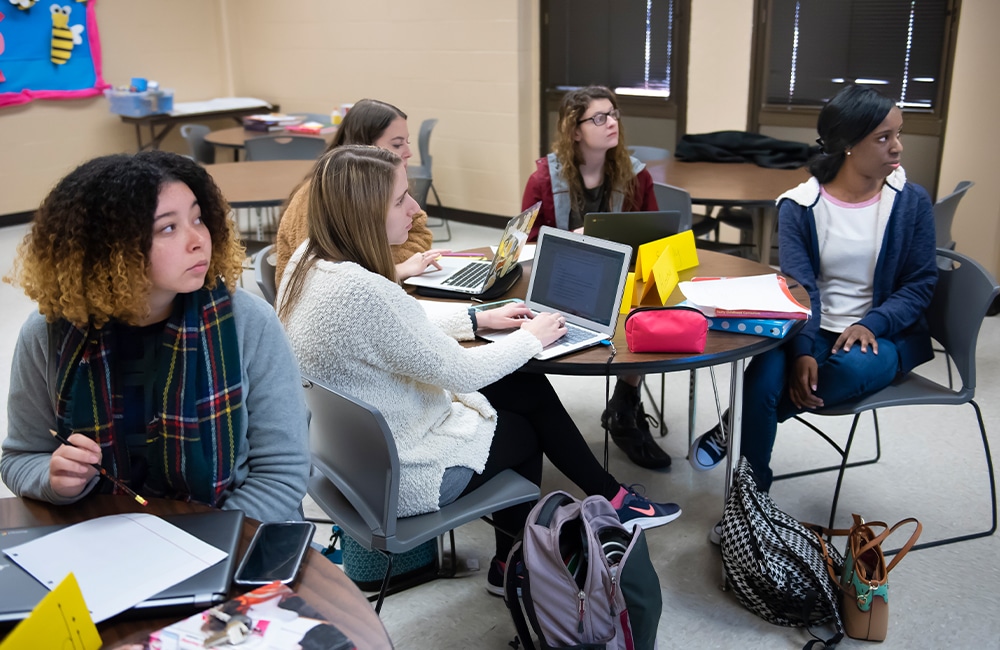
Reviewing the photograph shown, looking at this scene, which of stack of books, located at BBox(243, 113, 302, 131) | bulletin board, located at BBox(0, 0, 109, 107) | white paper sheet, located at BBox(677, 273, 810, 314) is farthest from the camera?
bulletin board, located at BBox(0, 0, 109, 107)

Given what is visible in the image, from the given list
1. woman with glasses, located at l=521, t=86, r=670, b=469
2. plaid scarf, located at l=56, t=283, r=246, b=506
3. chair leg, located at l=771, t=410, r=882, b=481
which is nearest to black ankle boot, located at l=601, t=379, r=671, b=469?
woman with glasses, located at l=521, t=86, r=670, b=469

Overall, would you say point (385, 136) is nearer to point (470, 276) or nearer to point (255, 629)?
point (470, 276)

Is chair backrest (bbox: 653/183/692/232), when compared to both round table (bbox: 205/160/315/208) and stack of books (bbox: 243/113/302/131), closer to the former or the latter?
round table (bbox: 205/160/315/208)

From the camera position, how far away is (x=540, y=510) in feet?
5.98

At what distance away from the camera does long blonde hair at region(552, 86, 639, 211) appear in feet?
9.88

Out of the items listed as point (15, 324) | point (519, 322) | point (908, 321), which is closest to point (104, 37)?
point (15, 324)

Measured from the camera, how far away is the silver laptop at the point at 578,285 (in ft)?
6.68

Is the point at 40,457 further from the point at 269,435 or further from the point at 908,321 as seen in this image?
the point at 908,321

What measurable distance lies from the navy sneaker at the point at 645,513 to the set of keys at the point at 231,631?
1187 mm

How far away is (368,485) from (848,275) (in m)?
1.50

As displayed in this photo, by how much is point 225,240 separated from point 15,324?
3.61m

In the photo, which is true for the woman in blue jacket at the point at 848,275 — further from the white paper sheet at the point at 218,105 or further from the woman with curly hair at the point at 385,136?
the white paper sheet at the point at 218,105

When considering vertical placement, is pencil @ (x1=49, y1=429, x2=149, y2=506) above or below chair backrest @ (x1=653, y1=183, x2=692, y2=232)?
below

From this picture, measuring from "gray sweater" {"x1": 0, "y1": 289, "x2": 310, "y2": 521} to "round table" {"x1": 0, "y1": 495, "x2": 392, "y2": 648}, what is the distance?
106 mm
